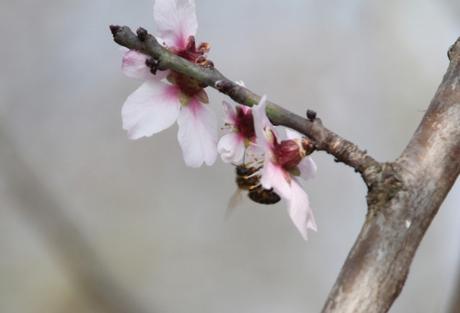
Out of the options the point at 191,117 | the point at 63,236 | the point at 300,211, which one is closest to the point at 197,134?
the point at 191,117

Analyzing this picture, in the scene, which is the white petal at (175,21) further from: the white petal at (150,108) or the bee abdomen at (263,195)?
the bee abdomen at (263,195)

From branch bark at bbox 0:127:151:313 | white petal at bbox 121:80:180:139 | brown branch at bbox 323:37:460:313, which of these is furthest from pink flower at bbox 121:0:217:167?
branch bark at bbox 0:127:151:313

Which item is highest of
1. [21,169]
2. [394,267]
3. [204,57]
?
[21,169]

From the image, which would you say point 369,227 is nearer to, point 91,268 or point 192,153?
point 192,153

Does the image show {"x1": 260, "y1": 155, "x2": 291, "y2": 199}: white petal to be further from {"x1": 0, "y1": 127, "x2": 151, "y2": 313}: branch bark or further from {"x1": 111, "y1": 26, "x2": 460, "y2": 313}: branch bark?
{"x1": 0, "y1": 127, "x2": 151, "y2": 313}: branch bark

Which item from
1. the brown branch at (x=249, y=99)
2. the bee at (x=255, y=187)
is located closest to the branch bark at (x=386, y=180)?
the brown branch at (x=249, y=99)

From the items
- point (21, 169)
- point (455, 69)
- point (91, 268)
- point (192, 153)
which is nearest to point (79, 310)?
point (91, 268)

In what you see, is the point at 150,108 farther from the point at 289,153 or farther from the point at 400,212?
the point at 400,212
